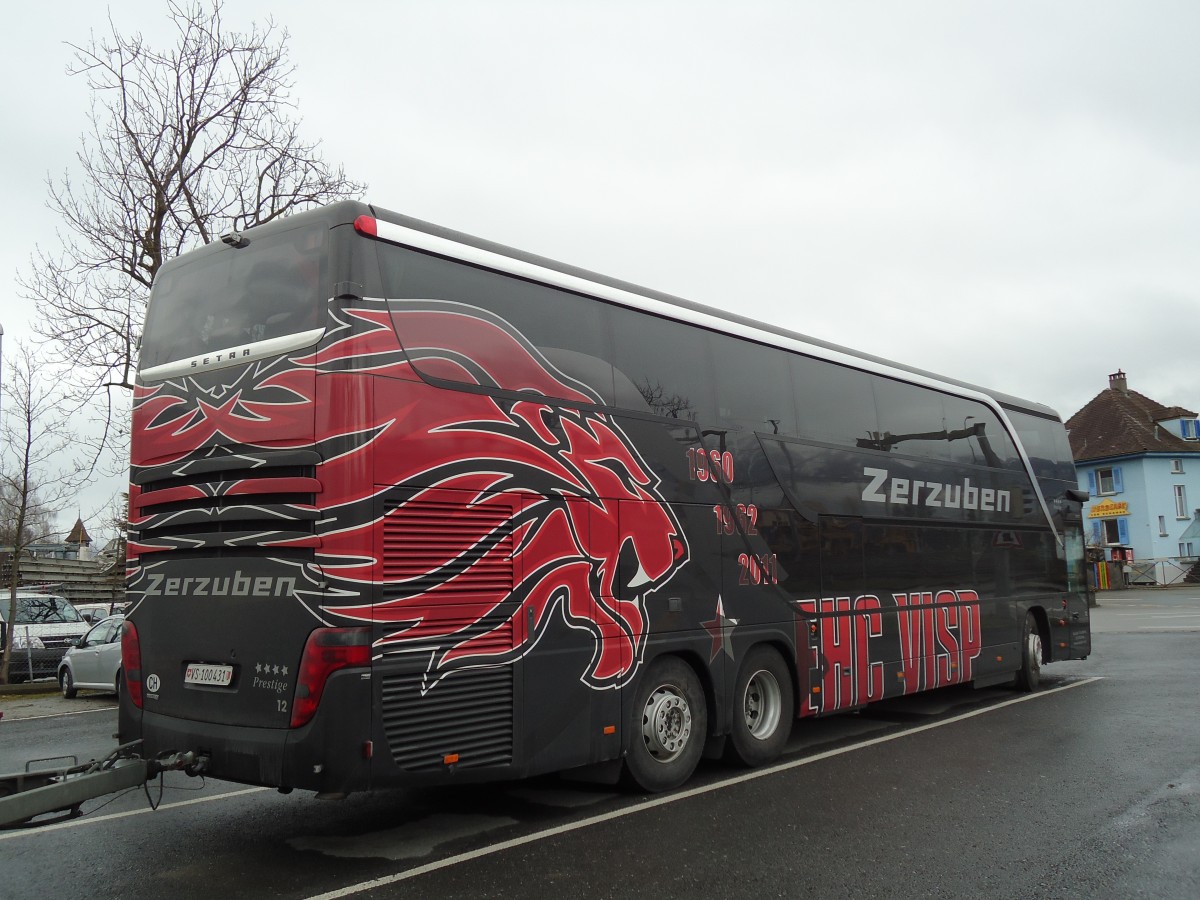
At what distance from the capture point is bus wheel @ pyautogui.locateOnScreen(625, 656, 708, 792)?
7.86 meters

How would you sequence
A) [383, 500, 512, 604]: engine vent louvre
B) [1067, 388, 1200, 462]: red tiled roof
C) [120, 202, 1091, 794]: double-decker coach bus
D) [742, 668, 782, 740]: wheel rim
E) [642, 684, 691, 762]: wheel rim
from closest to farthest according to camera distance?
1. [120, 202, 1091, 794]: double-decker coach bus
2. [383, 500, 512, 604]: engine vent louvre
3. [642, 684, 691, 762]: wheel rim
4. [742, 668, 782, 740]: wheel rim
5. [1067, 388, 1200, 462]: red tiled roof

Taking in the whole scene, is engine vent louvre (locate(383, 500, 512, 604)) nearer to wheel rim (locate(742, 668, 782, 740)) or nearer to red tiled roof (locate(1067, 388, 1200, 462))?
wheel rim (locate(742, 668, 782, 740))

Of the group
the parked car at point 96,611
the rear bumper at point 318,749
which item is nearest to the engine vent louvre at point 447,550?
the rear bumper at point 318,749

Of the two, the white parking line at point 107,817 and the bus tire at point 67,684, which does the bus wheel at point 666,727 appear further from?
the bus tire at point 67,684

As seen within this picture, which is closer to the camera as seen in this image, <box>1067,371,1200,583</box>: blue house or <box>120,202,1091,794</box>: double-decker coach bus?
<box>120,202,1091,794</box>: double-decker coach bus

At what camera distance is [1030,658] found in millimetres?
14156

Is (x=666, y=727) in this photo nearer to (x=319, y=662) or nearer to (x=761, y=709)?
(x=761, y=709)

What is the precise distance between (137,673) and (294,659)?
1731mm

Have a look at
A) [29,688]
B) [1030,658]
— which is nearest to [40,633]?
[29,688]

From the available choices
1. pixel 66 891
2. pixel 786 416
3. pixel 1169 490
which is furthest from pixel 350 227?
pixel 1169 490

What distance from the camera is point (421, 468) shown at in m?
6.33

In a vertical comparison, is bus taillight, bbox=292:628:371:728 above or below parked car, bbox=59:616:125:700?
above

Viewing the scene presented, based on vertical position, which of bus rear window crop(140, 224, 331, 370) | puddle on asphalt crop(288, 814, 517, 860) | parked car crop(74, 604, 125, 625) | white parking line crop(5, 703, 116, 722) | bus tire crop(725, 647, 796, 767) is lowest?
puddle on asphalt crop(288, 814, 517, 860)

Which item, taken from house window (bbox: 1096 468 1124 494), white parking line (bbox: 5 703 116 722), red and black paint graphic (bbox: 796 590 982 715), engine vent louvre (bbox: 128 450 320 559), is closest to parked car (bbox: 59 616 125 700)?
white parking line (bbox: 5 703 116 722)
